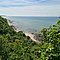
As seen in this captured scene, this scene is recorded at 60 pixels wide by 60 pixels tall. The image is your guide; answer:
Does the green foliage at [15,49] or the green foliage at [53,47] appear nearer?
the green foliage at [53,47]

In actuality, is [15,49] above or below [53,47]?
below

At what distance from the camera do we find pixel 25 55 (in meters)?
5.31

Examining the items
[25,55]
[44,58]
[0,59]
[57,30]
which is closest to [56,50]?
[44,58]

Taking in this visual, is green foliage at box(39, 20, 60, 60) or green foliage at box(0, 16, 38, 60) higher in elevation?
green foliage at box(39, 20, 60, 60)

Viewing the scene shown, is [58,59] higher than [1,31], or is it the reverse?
[58,59]

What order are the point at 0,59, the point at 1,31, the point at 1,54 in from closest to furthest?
the point at 0,59, the point at 1,54, the point at 1,31

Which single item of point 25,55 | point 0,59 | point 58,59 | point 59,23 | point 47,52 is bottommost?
point 0,59

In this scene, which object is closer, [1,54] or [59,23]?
[59,23]

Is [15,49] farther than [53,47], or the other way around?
[15,49]

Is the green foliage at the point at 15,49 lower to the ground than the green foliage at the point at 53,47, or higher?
lower

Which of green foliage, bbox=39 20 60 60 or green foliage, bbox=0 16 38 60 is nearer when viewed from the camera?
green foliage, bbox=39 20 60 60

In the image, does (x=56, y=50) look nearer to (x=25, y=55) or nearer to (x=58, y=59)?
(x=58, y=59)

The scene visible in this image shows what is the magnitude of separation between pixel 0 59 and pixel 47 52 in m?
6.02

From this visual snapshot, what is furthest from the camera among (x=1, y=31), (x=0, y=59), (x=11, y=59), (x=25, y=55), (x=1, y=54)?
(x=1, y=31)
